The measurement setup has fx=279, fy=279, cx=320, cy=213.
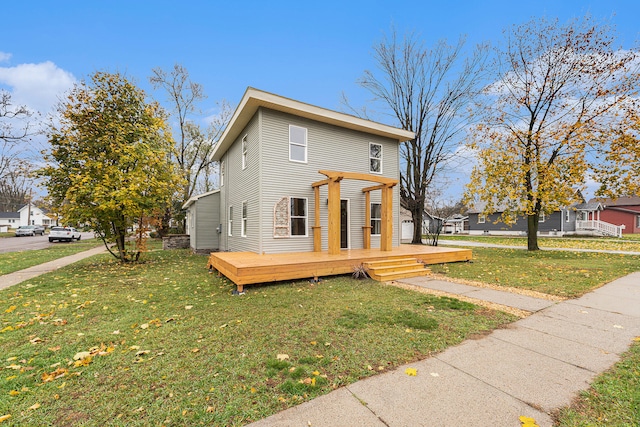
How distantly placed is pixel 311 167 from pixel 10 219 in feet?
233

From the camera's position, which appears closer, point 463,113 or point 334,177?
point 334,177

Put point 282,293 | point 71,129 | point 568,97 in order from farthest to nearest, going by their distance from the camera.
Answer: point 568,97, point 71,129, point 282,293

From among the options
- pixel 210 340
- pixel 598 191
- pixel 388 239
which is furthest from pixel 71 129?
pixel 598 191

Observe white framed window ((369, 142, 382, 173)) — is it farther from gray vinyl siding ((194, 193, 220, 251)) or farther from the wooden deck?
gray vinyl siding ((194, 193, 220, 251))

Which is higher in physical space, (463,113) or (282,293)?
(463,113)

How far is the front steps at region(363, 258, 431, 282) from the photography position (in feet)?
24.7

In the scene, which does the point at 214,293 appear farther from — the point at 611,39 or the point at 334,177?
the point at 611,39

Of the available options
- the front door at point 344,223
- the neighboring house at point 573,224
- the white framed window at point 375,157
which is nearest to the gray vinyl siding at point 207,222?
the front door at point 344,223

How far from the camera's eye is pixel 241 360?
3.05 m

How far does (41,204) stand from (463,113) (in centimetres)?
2068

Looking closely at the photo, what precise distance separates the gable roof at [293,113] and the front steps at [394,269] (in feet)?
17.1

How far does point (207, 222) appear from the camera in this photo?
47.6 ft

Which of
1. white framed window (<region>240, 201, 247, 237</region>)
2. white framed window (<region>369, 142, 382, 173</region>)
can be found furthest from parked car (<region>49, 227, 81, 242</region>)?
white framed window (<region>369, 142, 382, 173</region>)

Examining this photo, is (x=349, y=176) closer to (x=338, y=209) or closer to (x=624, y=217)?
(x=338, y=209)
